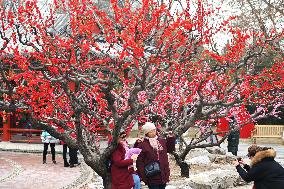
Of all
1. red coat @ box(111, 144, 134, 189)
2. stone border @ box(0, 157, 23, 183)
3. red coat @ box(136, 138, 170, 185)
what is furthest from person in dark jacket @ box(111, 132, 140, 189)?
stone border @ box(0, 157, 23, 183)

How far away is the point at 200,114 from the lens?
402 inches

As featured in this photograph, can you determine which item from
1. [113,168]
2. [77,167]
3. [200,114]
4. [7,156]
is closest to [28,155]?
[7,156]

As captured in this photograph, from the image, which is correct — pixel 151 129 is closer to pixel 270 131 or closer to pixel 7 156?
pixel 7 156

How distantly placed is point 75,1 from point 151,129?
15.7 ft

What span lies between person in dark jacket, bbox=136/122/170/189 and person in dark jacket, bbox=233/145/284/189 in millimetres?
1504

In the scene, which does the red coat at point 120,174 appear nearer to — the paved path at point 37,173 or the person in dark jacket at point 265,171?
the person in dark jacket at point 265,171

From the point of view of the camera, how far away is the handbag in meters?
7.66

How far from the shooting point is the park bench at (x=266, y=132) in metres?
27.5

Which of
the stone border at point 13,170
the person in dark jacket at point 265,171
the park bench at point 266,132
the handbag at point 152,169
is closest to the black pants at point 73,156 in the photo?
the stone border at point 13,170

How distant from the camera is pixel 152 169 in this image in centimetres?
768

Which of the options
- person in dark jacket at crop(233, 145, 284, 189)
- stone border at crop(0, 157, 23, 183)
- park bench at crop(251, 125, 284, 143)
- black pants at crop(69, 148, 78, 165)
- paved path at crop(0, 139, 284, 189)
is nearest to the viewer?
person in dark jacket at crop(233, 145, 284, 189)

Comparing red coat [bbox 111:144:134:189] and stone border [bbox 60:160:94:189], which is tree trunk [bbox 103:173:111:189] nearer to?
red coat [bbox 111:144:134:189]

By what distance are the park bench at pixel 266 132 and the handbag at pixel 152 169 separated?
67.9ft

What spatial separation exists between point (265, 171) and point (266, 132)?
22205 millimetres
